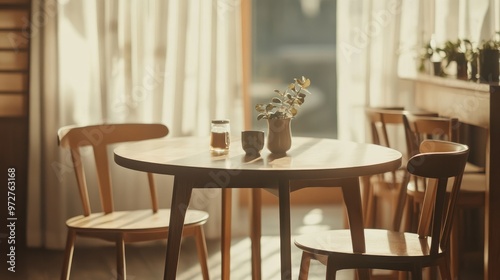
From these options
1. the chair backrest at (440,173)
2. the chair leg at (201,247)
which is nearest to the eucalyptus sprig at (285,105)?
the chair backrest at (440,173)

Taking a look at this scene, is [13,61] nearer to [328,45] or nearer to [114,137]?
[114,137]

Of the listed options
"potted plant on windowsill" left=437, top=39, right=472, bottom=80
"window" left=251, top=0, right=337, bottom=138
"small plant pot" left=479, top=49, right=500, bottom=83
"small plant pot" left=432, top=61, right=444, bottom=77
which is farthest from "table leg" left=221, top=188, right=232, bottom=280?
"window" left=251, top=0, right=337, bottom=138

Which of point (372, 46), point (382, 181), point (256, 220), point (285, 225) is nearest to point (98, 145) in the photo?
point (256, 220)

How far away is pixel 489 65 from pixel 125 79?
2.04 metres

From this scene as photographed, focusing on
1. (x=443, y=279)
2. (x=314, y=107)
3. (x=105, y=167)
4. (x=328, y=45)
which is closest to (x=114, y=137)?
(x=105, y=167)

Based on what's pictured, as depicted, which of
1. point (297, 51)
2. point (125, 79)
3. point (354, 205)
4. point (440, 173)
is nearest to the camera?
point (440, 173)

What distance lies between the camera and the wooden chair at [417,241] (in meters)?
2.29

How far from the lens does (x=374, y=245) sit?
101 inches

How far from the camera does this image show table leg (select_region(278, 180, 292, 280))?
243 cm

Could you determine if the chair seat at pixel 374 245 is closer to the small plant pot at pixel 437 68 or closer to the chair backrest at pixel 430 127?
the chair backrest at pixel 430 127

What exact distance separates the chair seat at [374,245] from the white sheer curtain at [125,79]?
1.98 m

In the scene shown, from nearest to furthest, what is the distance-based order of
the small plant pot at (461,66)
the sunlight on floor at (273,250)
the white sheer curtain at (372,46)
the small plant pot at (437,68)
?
the sunlight on floor at (273,250) → the small plant pot at (461,66) → the small plant pot at (437,68) → the white sheer curtain at (372,46)

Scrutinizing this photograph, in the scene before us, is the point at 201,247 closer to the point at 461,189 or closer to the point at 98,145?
the point at 98,145

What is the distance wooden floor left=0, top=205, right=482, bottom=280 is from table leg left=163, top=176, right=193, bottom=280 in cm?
116
